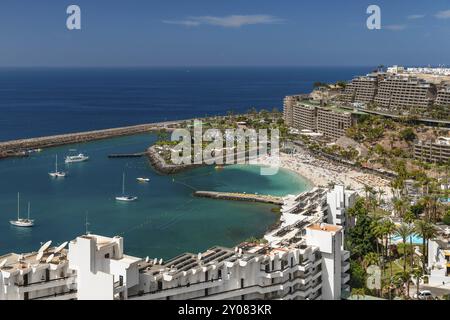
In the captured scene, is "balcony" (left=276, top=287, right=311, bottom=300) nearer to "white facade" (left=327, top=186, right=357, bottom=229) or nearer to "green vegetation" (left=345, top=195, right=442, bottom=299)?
"green vegetation" (left=345, top=195, right=442, bottom=299)

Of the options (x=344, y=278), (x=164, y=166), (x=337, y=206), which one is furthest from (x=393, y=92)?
(x=344, y=278)

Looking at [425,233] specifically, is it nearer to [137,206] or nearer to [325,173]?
[137,206]

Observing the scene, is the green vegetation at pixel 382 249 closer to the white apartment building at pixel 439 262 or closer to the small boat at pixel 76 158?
the white apartment building at pixel 439 262

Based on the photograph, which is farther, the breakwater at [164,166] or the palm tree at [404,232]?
the breakwater at [164,166]

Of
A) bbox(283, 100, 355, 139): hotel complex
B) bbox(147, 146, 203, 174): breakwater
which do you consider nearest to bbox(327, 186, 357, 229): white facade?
bbox(147, 146, 203, 174): breakwater

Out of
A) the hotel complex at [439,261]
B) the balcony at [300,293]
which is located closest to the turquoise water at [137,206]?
the hotel complex at [439,261]
